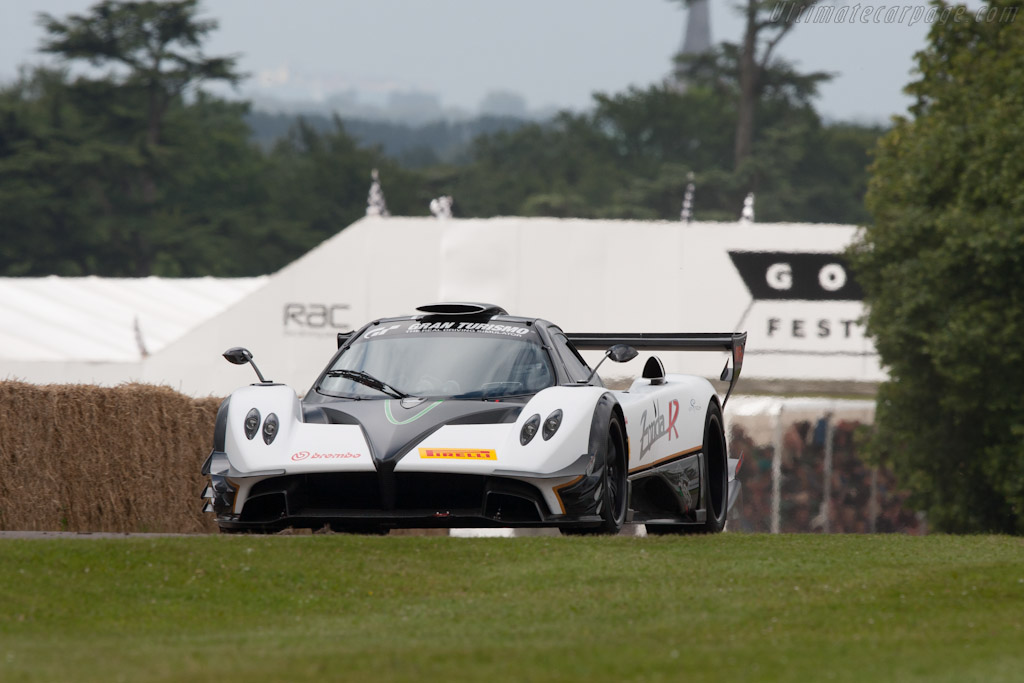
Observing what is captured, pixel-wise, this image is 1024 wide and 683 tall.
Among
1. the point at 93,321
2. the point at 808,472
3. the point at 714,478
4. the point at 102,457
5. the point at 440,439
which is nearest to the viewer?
the point at 440,439

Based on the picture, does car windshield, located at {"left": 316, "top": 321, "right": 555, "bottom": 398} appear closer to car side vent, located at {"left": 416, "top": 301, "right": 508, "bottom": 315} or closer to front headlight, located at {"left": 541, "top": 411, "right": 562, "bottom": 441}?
car side vent, located at {"left": 416, "top": 301, "right": 508, "bottom": 315}

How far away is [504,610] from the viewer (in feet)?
30.1

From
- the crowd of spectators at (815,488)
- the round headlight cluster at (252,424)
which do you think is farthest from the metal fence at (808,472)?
the round headlight cluster at (252,424)

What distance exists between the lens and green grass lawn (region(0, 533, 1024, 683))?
7230 mm

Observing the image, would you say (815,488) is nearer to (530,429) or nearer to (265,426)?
(530,429)

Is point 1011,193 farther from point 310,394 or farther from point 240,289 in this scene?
point 240,289

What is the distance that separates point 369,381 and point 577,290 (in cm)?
2519

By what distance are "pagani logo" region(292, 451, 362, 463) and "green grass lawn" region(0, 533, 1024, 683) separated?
1.77ft

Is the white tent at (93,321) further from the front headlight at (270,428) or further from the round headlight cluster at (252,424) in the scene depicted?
the front headlight at (270,428)

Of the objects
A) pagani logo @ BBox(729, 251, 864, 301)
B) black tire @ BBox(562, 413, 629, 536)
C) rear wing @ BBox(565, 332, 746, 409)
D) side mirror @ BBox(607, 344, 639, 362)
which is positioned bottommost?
black tire @ BBox(562, 413, 629, 536)

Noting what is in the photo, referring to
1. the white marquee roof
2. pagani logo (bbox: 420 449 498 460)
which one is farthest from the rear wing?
the white marquee roof

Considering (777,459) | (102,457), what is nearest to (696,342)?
(102,457)

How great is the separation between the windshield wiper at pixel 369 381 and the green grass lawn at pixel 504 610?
3.43 ft

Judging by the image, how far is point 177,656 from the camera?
753 cm
